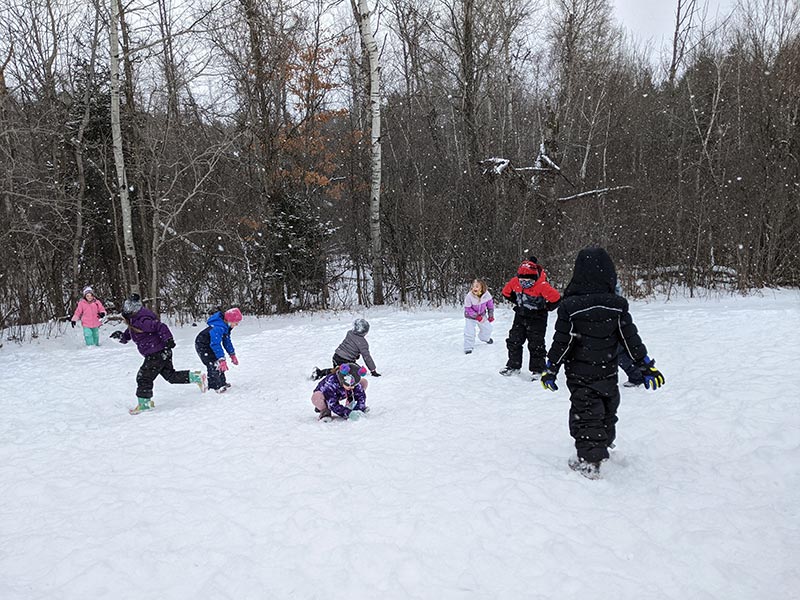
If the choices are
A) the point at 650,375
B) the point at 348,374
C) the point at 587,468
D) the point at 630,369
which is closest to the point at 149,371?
the point at 348,374

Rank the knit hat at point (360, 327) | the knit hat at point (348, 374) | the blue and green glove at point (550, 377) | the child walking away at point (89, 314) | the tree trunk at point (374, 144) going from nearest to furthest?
the blue and green glove at point (550, 377) < the knit hat at point (348, 374) < the knit hat at point (360, 327) < the child walking away at point (89, 314) < the tree trunk at point (374, 144)

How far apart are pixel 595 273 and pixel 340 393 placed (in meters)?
3.25

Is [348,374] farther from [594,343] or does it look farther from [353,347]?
[594,343]

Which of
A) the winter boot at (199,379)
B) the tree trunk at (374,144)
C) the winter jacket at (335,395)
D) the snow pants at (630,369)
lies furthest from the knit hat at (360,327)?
the tree trunk at (374,144)

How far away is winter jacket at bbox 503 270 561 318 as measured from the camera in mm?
6922

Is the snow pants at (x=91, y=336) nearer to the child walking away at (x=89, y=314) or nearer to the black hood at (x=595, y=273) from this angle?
the child walking away at (x=89, y=314)

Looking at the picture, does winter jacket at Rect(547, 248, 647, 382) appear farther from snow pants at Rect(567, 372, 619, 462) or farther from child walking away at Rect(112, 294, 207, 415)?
child walking away at Rect(112, 294, 207, 415)

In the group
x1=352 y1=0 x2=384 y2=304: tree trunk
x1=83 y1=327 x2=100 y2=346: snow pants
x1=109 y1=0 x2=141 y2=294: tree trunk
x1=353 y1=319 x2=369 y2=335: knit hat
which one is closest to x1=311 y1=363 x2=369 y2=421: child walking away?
x1=353 y1=319 x2=369 y2=335: knit hat

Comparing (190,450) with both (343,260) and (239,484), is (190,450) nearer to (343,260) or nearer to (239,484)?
(239,484)

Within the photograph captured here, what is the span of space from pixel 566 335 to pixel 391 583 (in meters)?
2.37

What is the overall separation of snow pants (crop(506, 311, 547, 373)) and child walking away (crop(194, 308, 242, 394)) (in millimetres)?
4043

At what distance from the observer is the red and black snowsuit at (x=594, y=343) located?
4.17 m

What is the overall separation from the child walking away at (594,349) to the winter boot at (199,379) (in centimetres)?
525

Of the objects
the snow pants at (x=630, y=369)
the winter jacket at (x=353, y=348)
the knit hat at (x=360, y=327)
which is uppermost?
the knit hat at (x=360, y=327)
